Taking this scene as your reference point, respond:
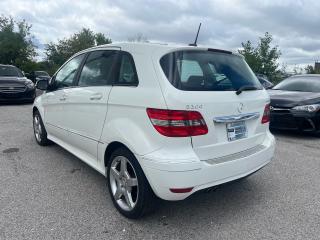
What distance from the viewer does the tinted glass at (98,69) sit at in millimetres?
3512

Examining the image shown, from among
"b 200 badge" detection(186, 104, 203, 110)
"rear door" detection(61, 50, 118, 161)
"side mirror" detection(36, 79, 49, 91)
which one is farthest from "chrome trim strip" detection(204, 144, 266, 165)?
"side mirror" detection(36, 79, 49, 91)

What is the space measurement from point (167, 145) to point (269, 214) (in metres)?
1.42

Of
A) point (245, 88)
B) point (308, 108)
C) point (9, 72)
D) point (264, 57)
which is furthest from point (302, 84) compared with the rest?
point (264, 57)

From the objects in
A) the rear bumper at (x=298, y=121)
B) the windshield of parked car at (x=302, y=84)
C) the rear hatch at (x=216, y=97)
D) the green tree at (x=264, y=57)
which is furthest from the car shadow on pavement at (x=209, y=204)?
the green tree at (x=264, y=57)

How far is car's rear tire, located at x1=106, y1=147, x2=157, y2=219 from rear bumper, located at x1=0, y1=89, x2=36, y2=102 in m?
9.53

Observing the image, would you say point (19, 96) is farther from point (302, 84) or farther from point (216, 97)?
point (216, 97)

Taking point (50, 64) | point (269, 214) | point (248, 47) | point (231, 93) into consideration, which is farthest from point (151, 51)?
point (50, 64)

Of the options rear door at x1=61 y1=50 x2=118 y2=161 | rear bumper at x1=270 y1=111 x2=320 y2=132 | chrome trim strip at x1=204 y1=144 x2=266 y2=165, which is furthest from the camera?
rear bumper at x1=270 y1=111 x2=320 y2=132

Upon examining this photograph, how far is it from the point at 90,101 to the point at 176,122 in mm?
1339

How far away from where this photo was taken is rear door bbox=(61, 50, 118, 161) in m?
3.47

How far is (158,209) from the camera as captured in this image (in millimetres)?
3361

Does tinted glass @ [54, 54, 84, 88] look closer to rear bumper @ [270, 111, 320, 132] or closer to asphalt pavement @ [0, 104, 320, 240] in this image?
asphalt pavement @ [0, 104, 320, 240]

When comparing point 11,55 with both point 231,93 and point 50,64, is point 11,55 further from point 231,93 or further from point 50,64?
point 231,93

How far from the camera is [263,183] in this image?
4156mm
